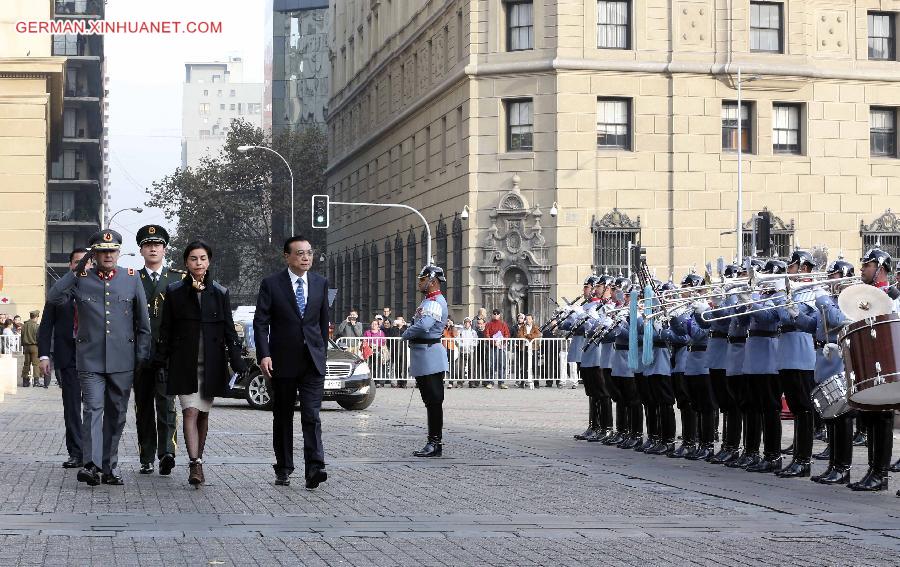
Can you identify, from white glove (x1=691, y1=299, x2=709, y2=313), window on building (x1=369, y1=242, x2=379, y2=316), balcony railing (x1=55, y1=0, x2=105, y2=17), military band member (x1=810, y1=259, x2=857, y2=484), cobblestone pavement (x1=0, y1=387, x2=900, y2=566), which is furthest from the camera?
balcony railing (x1=55, y1=0, x2=105, y2=17)

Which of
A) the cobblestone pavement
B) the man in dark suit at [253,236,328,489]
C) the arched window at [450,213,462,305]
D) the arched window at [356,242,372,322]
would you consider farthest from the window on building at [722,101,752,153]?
the man in dark suit at [253,236,328,489]

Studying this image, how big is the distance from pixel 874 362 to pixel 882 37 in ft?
128

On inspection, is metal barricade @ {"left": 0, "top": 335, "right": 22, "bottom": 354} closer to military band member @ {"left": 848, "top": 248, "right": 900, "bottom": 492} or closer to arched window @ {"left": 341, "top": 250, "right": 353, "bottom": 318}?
arched window @ {"left": 341, "top": 250, "right": 353, "bottom": 318}

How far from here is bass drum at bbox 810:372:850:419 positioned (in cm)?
1307

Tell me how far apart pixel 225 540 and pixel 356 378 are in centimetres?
1751

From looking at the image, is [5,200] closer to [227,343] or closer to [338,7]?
[338,7]

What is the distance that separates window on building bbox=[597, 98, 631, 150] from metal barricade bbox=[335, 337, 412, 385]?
10.4 metres

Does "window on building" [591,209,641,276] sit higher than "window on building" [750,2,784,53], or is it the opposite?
"window on building" [750,2,784,53]

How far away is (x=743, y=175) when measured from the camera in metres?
46.9

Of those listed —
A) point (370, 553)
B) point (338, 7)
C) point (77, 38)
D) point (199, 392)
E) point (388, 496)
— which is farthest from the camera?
point (77, 38)

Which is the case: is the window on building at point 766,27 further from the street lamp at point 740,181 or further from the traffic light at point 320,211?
the traffic light at point 320,211

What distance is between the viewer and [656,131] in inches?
1828

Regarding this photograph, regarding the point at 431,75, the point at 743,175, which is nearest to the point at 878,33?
the point at 743,175

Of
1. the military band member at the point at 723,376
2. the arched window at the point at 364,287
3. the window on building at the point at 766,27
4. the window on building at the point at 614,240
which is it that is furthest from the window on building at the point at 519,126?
the military band member at the point at 723,376
